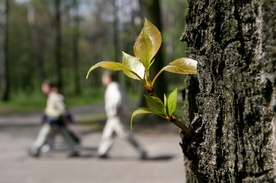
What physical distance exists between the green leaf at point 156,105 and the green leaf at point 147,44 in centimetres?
7

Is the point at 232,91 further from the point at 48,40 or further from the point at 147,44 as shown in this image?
the point at 48,40

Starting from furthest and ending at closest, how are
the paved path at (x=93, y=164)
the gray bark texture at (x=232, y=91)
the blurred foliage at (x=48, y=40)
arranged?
the blurred foliage at (x=48, y=40)
the paved path at (x=93, y=164)
the gray bark texture at (x=232, y=91)

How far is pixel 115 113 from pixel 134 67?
853 centimetres

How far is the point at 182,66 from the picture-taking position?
2.86ft

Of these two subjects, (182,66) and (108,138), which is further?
(108,138)

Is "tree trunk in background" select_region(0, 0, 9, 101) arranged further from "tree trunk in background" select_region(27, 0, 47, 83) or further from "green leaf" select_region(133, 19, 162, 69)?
"green leaf" select_region(133, 19, 162, 69)

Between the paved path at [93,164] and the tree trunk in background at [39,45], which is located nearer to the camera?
the paved path at [93,164]

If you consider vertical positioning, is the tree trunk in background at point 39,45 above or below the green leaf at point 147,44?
above

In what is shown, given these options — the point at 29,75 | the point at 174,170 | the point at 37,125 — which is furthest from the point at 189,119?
the point at 29,75

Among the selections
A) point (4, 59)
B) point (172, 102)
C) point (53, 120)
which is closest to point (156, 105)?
point (172, 102)

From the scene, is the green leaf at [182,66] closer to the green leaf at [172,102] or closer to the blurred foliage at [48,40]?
the green leaf at [172,102]

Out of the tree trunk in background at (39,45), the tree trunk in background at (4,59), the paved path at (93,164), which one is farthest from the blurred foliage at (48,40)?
the paved path at (93,164)

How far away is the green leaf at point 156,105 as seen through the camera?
896mm

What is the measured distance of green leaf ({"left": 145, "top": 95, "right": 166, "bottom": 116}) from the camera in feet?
2.94
